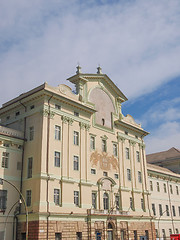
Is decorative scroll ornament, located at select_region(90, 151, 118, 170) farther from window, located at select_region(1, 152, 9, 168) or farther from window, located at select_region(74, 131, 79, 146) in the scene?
window, located at select_region(1, 152, 9, 168)

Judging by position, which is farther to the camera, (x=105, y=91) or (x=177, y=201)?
(x=177, y=201)

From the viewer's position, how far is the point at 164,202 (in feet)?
203

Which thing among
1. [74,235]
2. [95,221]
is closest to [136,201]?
[95,221]

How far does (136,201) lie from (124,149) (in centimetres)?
897

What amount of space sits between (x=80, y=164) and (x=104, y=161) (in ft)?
18.8

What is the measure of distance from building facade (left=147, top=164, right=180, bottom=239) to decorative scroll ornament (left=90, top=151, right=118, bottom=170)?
1474cm

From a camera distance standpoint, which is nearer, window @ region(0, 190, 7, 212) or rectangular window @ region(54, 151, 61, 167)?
window @ region(0, 190, 7, 212)

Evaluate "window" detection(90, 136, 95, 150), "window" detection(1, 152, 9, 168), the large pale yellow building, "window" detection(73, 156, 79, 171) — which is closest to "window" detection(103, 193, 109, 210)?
the large pale yellow building

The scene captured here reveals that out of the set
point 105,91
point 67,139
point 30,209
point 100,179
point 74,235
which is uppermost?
point 105,91

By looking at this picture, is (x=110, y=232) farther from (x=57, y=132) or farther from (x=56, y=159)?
(x=57, y=132)

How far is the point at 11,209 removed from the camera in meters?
34.9

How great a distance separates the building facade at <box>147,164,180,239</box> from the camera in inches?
2296

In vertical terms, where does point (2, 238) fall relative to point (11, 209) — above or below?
below

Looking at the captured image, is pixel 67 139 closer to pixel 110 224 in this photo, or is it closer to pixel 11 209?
pixel 11 209
